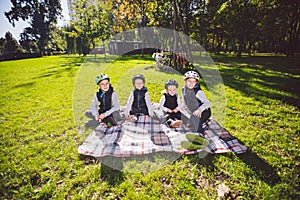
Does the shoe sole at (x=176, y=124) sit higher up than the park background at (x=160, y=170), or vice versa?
the shoe sole at (x=176, y=124)

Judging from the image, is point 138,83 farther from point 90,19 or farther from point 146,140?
point 90,19

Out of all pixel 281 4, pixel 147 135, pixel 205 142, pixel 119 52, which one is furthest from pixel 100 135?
pixel 119 52

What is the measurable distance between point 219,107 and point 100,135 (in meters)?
3.96

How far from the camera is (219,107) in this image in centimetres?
566

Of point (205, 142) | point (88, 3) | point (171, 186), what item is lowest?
point (171, 186)

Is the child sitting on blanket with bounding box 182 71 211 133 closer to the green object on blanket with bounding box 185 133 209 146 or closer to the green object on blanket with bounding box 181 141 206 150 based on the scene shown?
the green object on blanket with bounding box 185 133 209 146

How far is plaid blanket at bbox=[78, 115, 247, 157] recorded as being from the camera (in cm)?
334

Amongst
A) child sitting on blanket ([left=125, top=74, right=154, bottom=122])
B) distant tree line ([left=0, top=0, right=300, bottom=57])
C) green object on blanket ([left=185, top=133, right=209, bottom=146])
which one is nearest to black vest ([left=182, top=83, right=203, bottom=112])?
green object on blanket ([left=185, top=133, right=209, bottom=146])

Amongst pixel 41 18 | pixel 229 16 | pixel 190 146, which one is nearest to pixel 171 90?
pixel 190 146

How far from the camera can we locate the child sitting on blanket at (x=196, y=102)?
12.6 ft

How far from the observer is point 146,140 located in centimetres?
371

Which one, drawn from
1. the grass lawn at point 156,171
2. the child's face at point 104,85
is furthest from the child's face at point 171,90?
the grass lawn at point 156,171

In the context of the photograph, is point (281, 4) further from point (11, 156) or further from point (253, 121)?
point (11, 156)

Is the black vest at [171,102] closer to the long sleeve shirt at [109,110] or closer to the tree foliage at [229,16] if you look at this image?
the long sleeve shirt at [109,110]
